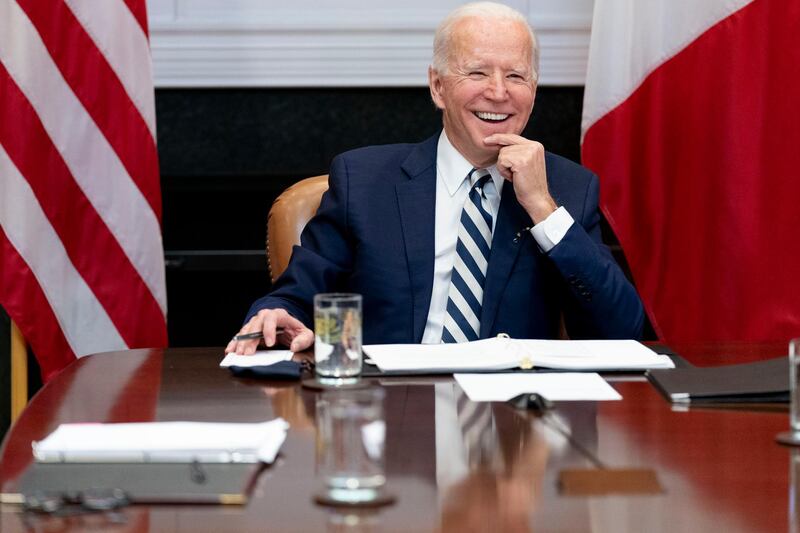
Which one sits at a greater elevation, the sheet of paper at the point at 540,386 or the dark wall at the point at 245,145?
the dark wall at the point at 245,145

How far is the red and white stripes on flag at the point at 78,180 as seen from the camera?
307cm

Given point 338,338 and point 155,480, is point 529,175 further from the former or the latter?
point 155,480

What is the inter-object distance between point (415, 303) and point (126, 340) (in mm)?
1147

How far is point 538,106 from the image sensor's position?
12.1 ft

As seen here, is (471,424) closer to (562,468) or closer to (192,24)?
(562,468)

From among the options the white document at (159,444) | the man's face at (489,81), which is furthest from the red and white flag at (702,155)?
the white document at (159,444)

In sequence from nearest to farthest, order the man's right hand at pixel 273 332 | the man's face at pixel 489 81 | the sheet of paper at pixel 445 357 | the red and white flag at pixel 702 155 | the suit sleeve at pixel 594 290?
the sheet of paper at pixel 445 357, the man's right hand at pixel 273 332, the suit sleeve at pixel 594 290, the man's face at pixel 489 81, the red and white flag at pixel 702 155

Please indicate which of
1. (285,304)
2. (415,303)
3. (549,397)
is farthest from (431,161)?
(549,397)

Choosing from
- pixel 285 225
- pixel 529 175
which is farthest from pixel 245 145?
pixel 529 175

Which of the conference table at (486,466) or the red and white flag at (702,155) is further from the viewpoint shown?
the red and white flag at (702,155)

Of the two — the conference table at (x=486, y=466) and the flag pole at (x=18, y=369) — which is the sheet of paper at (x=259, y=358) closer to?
the conference table at (x=486, y=466)

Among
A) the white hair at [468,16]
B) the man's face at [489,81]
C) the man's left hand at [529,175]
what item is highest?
the white hair at [468,16]

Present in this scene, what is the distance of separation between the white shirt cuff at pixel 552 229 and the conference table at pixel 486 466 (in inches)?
21.9

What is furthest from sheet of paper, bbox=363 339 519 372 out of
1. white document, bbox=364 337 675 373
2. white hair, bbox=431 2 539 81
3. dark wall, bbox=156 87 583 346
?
dark wall, bbox=156 87 583 346
